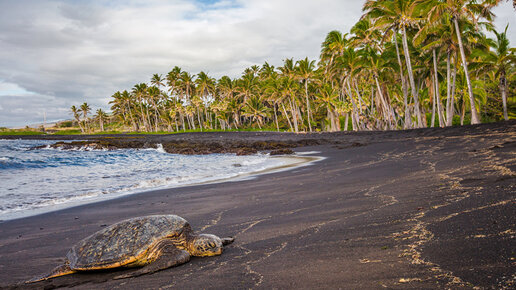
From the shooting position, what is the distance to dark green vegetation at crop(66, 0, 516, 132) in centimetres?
2561

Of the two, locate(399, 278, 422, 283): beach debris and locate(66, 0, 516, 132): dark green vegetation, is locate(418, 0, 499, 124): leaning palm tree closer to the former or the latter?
locate(66, 0, 516, 132): dark green vegetation

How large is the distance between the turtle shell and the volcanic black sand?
7.5 inches

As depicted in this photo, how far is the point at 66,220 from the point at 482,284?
24.8 ft

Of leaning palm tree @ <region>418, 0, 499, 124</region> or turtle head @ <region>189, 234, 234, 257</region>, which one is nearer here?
turtle head @ <region>189, 234, 234, 257</region>

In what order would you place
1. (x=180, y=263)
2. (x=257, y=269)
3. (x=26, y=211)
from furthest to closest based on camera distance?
(x=26, y=211) → (x=180, y=263) → (x=257, y=269)

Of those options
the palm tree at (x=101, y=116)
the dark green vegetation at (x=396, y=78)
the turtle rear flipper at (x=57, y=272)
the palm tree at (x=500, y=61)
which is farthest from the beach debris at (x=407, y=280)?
the palm tree at (x=101, y=116)

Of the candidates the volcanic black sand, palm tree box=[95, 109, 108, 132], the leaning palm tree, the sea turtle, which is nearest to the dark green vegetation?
the leaning palm tree

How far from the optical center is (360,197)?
5.73 m

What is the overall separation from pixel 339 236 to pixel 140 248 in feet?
8.52

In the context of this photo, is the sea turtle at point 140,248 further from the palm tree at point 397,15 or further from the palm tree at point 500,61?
the palm tree at point 500,61

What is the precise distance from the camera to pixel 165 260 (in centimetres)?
372

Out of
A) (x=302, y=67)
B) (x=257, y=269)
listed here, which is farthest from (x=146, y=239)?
(x=302, y=67)

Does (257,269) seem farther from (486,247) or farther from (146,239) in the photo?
(486,247)

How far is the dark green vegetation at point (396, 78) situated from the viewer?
25609 millimetres
